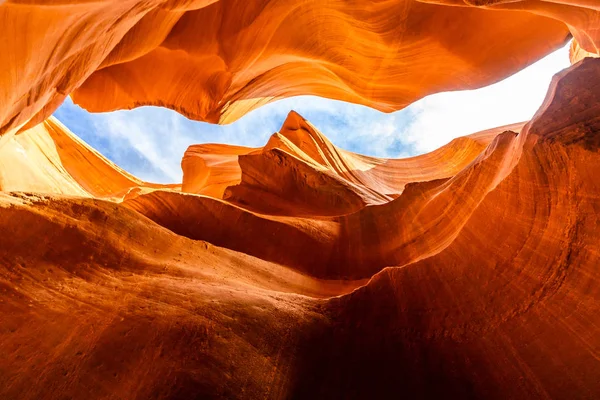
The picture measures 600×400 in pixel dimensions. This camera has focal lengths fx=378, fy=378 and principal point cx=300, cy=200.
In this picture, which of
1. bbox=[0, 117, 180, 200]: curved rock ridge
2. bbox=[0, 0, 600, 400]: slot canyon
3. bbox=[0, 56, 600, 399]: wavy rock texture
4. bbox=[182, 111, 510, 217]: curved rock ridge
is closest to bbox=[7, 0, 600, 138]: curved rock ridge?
bbox=[0, 0, 600, 400]: slot canyon

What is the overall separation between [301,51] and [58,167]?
Answer: 7.62 meters

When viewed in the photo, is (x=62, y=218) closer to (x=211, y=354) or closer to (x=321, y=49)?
(x=211, y=354)

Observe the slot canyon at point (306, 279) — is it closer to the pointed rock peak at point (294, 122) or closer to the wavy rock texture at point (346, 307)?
the wavy rock texture at point (346, 307)

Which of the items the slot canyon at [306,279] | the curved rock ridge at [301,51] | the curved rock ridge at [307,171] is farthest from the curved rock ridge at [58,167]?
the curved rock ridge at [307,171]

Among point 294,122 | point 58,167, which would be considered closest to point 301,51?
point 294,122

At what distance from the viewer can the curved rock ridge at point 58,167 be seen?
7355mm

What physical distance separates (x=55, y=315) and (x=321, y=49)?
805 cm

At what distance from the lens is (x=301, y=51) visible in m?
9.02

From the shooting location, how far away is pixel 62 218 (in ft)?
11.1

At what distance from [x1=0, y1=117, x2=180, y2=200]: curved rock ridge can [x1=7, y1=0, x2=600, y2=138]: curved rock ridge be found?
5.22 ft

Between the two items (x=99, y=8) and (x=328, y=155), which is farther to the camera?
(x=328, y=155)

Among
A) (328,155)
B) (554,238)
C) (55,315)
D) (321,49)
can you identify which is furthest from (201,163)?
(554,238)

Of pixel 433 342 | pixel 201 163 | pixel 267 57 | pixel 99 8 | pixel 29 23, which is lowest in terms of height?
pixel 433 342

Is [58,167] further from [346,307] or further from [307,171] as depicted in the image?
[346,307]
